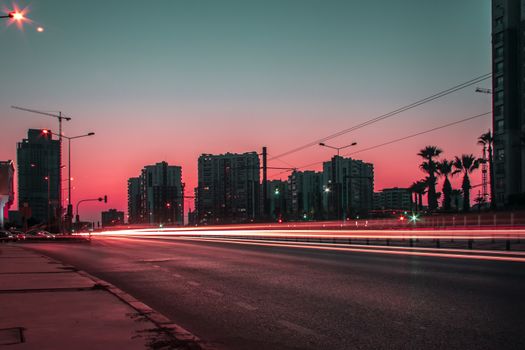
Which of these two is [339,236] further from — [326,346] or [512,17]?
[512,17]

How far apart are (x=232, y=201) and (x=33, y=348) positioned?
7024 inches

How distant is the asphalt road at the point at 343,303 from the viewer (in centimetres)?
700

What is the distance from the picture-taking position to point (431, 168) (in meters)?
87.1

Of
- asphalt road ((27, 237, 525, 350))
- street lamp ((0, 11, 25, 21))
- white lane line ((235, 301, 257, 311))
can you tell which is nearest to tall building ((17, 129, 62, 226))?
street lamp ((0, 11, 25, 21))

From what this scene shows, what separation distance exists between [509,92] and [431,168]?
15.5 m

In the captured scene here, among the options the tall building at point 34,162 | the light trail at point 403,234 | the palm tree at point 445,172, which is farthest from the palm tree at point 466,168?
the tall building at point 34,162

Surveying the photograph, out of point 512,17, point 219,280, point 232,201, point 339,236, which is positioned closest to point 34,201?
point 232,201

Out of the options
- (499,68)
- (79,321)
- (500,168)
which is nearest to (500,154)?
(500,168)

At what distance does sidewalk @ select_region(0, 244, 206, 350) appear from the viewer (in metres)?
6.41

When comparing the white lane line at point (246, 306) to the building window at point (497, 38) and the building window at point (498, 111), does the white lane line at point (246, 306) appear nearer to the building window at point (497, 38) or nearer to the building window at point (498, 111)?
the building window at point (498, 111)

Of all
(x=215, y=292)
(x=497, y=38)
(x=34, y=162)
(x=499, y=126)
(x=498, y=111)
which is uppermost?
(x=497, y=38)

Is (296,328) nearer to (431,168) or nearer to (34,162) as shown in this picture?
(431,168)

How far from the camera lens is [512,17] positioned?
281 feet

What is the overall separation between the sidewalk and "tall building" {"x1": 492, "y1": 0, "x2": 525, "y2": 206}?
8179 centimetres
